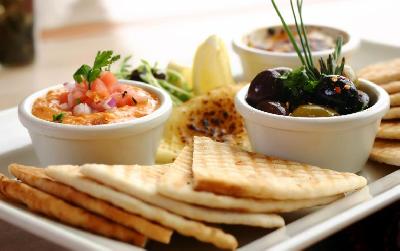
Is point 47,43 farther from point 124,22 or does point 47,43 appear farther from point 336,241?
point 336,241

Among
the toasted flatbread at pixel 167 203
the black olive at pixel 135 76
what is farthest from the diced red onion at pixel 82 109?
the black olive at pixel 135 76

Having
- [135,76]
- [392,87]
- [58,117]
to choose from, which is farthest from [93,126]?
[392,87]

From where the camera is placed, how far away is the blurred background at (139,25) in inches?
292

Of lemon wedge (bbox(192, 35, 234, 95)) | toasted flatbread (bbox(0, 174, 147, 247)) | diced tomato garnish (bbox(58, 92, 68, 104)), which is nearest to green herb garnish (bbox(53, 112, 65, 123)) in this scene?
diced tomato garnish (bbox(58, 92, 68, 104))

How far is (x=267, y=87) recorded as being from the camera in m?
3.46

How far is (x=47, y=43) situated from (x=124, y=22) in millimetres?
1314

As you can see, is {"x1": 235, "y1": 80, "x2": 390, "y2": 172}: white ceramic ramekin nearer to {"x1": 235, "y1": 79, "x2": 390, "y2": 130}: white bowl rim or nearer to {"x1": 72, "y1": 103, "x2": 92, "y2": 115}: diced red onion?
{"x1": 235, "y1": 79, "x2": 390, "y2": 130}: white bowl rim

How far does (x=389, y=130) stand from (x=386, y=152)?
0.46 ft

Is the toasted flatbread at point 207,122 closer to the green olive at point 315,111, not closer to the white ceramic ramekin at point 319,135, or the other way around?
the white ceramic ramekin at point 319,135

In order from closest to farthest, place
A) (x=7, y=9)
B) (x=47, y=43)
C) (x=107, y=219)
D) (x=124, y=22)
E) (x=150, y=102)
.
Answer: (x=107, y=219)
(x=150, y=102)
(x=7, y=9)
(x=47, y=43)
(x=124, y=22)

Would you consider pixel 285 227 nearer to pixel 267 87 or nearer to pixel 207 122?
pixel 267 87

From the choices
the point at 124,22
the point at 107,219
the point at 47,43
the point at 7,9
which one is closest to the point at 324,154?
the point at 107,219

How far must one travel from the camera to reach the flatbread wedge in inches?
105

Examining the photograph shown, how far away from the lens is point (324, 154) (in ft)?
11.2
